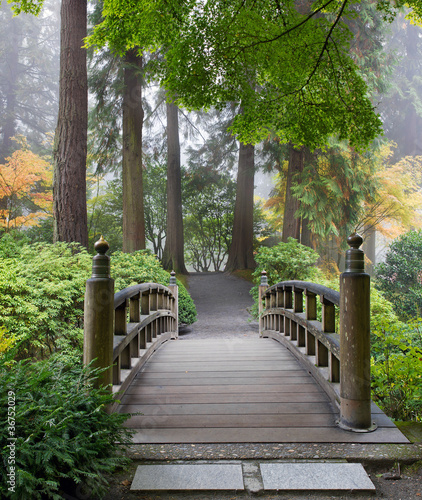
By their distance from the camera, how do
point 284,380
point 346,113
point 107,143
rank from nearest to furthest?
1. point 284,380
2. point 346,113
3. point 107,143

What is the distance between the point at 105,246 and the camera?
8.92 ft

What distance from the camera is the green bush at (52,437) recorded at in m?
1.58

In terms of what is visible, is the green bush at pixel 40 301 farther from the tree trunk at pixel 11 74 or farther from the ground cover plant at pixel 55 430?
the tree trunk at pixel 11 74

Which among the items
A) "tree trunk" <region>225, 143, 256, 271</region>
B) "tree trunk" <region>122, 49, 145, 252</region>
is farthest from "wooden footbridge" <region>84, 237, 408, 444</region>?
"tree trunk" <region>225, 143, 256, 271</region>

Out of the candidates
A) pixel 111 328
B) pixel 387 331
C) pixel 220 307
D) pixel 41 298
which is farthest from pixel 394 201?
pixel 111 328

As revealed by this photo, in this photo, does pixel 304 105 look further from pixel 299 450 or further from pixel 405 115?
pixel 405 115

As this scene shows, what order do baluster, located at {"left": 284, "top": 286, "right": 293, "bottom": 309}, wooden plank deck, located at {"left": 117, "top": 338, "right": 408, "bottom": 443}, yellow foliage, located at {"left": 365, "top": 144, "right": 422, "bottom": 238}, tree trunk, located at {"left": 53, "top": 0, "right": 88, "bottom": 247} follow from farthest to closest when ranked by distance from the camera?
yellow foliage, located at {"left": 365, "top": 144, "right": 422, "bottom": 238}, tree trunk, located at {"left": 53, "top": 0, "right": 88, "bottom": 247}, baluster, located at {"left": 284, "top": 286, "right": 293, "bottom": 309}, wooden plank deck, located at {"left": 117, "top": 338, "right": 408, "bottom": 443}

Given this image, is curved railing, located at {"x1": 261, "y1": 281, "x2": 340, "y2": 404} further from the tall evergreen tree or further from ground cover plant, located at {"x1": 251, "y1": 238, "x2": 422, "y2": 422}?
the tall evergreen tree

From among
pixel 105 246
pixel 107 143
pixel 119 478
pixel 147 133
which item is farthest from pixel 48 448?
pixel 147 133

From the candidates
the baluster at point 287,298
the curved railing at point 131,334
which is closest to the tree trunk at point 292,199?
the baluster at point 287,298

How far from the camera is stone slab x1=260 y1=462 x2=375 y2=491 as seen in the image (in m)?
1.97

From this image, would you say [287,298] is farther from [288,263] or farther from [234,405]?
[288,263]

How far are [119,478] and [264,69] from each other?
4.81 meters

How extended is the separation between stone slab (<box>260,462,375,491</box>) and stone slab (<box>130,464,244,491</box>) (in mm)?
168
